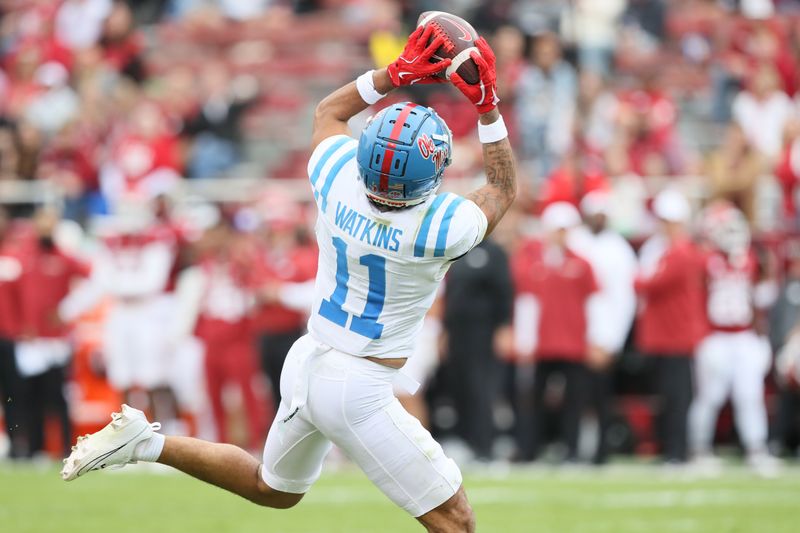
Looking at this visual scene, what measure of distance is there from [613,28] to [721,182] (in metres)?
3.83

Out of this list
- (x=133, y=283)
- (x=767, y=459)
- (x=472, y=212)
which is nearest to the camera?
(x=472, y=212)

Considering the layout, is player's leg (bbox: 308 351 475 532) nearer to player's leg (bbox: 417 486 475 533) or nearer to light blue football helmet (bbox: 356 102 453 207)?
player's leg (bbox: 417 486 475 533)

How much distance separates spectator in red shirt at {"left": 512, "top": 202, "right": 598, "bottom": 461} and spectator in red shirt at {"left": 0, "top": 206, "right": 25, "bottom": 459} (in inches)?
168

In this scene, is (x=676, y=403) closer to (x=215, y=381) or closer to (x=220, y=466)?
(x=215, y=381)

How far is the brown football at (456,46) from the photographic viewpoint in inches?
210

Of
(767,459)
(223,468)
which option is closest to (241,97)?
(767,459)

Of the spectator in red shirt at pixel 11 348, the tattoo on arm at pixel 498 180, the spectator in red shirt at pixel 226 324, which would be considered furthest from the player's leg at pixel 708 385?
the tattoo on arm at pixel 498 180

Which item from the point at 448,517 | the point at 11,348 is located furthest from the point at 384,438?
the point at 11,348

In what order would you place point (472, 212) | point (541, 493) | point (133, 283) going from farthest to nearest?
point (133, 283) → point (541, 493) → point (472, 212)

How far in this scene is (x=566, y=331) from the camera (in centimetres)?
1165

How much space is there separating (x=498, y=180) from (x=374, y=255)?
623 millimetres

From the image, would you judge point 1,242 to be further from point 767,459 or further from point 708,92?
point 708,92

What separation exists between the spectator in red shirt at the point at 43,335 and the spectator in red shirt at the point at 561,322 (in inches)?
155

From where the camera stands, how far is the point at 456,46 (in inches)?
211
